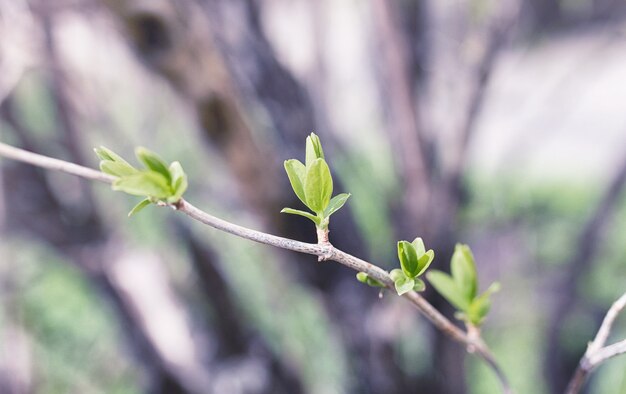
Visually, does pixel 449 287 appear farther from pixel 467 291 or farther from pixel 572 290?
pixel 572 290

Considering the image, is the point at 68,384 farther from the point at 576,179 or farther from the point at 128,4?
the point at 576,179

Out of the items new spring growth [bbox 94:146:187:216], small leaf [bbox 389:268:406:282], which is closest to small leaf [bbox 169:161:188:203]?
new spring growth [bbox 94:146:187:216]

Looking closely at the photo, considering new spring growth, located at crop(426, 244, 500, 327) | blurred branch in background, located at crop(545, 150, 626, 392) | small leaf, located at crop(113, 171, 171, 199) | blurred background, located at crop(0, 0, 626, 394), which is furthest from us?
blurred branch in background, located at crop(545, 150, 626, 392)

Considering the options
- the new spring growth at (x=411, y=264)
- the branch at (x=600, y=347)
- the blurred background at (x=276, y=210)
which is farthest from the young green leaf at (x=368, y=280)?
the blurred background at (x=276, y=210)

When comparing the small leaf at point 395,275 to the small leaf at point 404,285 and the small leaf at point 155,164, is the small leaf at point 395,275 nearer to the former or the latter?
the small leaf at point 404,285

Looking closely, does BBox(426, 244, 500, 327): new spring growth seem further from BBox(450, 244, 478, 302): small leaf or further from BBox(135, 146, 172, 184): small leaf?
BBox(135, 146, 172, 184): small leaf

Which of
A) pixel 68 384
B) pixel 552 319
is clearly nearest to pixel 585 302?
pixel 552 319

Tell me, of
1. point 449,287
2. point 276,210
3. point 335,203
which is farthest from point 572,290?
point 335,203
